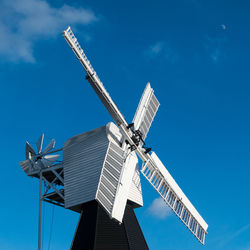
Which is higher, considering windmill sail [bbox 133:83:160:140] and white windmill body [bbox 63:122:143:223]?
windmill sail [bbox 133:83:160:140]

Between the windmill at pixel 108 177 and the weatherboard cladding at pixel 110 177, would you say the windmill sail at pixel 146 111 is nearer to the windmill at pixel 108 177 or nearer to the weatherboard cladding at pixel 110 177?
the windmill at pixel 108 177

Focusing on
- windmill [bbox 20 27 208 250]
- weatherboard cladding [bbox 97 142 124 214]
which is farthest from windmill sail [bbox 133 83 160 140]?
weatherboard cladding [bbox 97 142 124 214]

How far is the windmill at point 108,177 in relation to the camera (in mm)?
18438

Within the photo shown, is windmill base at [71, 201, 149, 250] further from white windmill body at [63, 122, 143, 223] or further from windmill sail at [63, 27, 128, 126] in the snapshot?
windmill sail at [63, 27, 128, 126]

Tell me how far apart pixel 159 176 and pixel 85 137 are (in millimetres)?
4820

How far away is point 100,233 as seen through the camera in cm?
1831

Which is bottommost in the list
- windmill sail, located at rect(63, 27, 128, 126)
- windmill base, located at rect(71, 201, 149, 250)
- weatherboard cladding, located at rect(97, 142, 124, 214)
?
windmill base, located at rect(71, 201, 149, 250)

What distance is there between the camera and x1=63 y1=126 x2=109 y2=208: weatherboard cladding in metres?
19.2

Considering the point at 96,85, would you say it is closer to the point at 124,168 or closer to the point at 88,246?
the point at 124,168

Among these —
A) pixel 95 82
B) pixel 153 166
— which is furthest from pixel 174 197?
pixel 95 82

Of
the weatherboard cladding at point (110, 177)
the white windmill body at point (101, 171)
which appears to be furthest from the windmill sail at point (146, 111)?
the weatherboard cladding at point (110, 177)

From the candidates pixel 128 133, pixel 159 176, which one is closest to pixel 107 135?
pixel 128 133

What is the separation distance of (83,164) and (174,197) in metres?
6.00

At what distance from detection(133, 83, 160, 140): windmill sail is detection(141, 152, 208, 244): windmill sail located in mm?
1850
